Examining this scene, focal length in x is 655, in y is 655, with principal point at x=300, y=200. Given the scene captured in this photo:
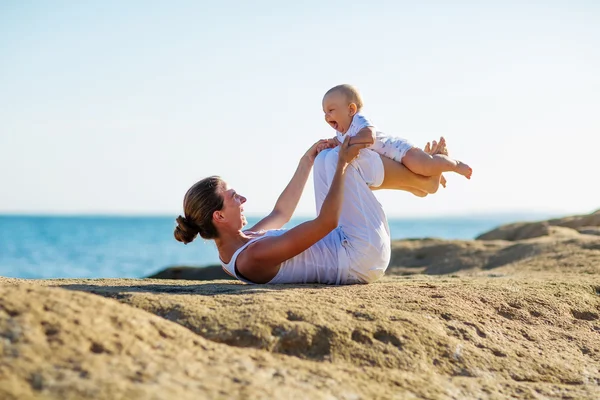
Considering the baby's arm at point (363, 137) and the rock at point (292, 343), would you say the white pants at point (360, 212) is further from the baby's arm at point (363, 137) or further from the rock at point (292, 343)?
the rock at point (292, 343)

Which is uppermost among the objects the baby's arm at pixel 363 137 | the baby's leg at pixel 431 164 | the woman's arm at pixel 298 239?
the baby's arm at pixel 363 137

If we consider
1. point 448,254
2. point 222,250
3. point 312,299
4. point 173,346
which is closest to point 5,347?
point 173,346

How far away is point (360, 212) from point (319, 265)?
499 mm

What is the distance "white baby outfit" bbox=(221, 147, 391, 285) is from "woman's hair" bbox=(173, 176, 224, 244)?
1.01ft

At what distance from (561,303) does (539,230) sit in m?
7.46

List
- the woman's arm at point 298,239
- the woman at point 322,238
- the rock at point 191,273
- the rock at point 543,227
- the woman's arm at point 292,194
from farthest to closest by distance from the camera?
the rock at point 543,227 < the rock at point 191,273 < the woman's arm at point 292,194 < the woman at point 322,238 < the woman's arm at point 298,239

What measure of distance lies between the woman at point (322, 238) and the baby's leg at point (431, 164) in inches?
6.7

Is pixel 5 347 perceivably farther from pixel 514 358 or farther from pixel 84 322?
pixel 514 358

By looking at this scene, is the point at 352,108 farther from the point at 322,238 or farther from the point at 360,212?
the point at 322,238

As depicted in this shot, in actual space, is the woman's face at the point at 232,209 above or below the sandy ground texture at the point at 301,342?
above

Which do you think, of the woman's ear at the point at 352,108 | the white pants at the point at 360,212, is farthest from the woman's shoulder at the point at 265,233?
the woman's ear at the point at 352,108

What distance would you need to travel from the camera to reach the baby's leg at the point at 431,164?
513cm

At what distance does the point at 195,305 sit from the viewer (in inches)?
135

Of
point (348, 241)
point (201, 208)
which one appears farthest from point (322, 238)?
point (201, 208)
